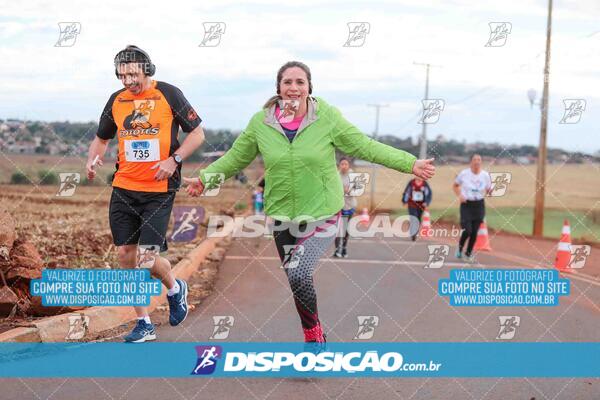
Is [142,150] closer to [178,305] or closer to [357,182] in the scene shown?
[178,305]

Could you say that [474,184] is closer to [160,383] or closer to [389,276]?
[389,276]

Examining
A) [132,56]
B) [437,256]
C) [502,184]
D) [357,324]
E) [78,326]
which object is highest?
[132,56]

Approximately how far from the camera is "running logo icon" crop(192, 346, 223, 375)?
259 inches

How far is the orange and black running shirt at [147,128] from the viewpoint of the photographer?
7203mm

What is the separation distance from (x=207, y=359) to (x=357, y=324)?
2.54 meters

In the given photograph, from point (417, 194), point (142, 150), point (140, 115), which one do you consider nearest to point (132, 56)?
point (140, 115)

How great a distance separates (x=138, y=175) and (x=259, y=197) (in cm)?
1856

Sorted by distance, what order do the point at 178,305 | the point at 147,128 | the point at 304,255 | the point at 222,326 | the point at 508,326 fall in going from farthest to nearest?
the point at 508,326 < the point at 222,326 < the point at 178,305 < the point at 147,128 < the point at 304,255

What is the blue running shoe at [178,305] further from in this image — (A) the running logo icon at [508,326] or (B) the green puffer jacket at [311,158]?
(A) the running logo icon at [508,326]

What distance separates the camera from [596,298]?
11.6 m

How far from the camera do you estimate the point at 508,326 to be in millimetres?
8953

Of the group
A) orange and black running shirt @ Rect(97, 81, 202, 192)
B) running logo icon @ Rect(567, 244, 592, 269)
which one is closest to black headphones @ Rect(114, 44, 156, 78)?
orange and black running shirt @ Rect(97, 81, 202, 192)

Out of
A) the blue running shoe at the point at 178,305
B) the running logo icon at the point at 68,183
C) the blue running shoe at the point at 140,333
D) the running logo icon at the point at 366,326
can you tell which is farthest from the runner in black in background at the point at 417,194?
the blue running shoe at the point at 140,333

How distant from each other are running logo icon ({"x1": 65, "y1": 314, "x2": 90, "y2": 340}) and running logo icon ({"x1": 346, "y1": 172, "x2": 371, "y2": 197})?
641cm
